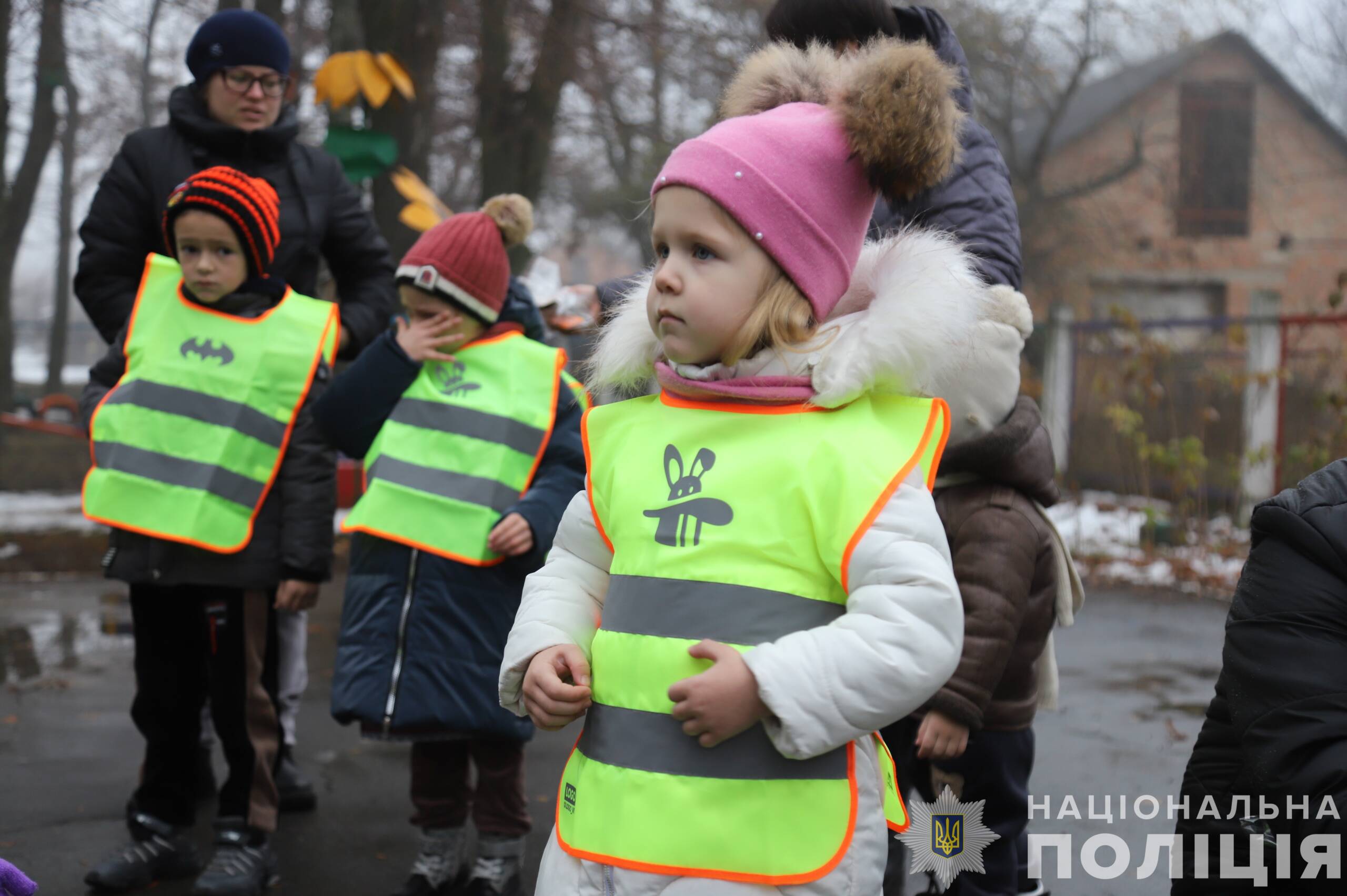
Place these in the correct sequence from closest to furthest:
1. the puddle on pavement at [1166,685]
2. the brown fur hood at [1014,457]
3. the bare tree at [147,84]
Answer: the brown fur hood at [1014,457], the puddle on pavement at [1166,685], the bare tree at [147,84]

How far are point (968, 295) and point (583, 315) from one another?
3.15m

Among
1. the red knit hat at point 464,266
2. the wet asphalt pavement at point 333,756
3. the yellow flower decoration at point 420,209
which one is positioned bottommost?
the wet asphalt pavement at point 333,756

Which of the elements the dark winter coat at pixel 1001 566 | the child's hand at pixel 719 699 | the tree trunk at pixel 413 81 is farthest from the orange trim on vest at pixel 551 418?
the tree trunk at pixel 413 81

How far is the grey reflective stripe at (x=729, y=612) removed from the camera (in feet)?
6.29

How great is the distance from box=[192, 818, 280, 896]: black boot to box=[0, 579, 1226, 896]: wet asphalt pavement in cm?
8

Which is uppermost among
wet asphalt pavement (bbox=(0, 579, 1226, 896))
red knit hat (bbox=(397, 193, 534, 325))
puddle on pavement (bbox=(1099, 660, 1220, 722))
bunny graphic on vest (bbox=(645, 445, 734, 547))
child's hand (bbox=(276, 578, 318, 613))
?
red knit hat (bbox=(397, 193, 534, 325))

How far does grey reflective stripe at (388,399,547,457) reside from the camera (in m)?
3.51

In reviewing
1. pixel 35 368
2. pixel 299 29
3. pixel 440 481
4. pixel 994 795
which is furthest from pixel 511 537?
pixel 35 368

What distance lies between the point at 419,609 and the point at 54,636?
14.2 ft

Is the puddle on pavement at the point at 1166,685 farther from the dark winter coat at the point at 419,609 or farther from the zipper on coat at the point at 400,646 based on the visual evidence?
the zipper on coat at the point at 400,646

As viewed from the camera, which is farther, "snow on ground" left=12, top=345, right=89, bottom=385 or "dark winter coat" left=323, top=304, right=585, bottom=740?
"snow on ground" left=12, top=345, right=89, bottom=385

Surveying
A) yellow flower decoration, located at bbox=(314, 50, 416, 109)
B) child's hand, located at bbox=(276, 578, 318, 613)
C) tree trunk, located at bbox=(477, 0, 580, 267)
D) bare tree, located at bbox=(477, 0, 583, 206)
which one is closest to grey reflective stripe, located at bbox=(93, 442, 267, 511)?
child's hand, located at bbox=(276, 578, 318, 613)

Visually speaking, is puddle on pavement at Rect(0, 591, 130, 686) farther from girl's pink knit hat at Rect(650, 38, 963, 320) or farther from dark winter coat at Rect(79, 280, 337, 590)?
girl's pink knit hat at Rect(650, 38, 963, 320)

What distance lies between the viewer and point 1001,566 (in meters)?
2.93
